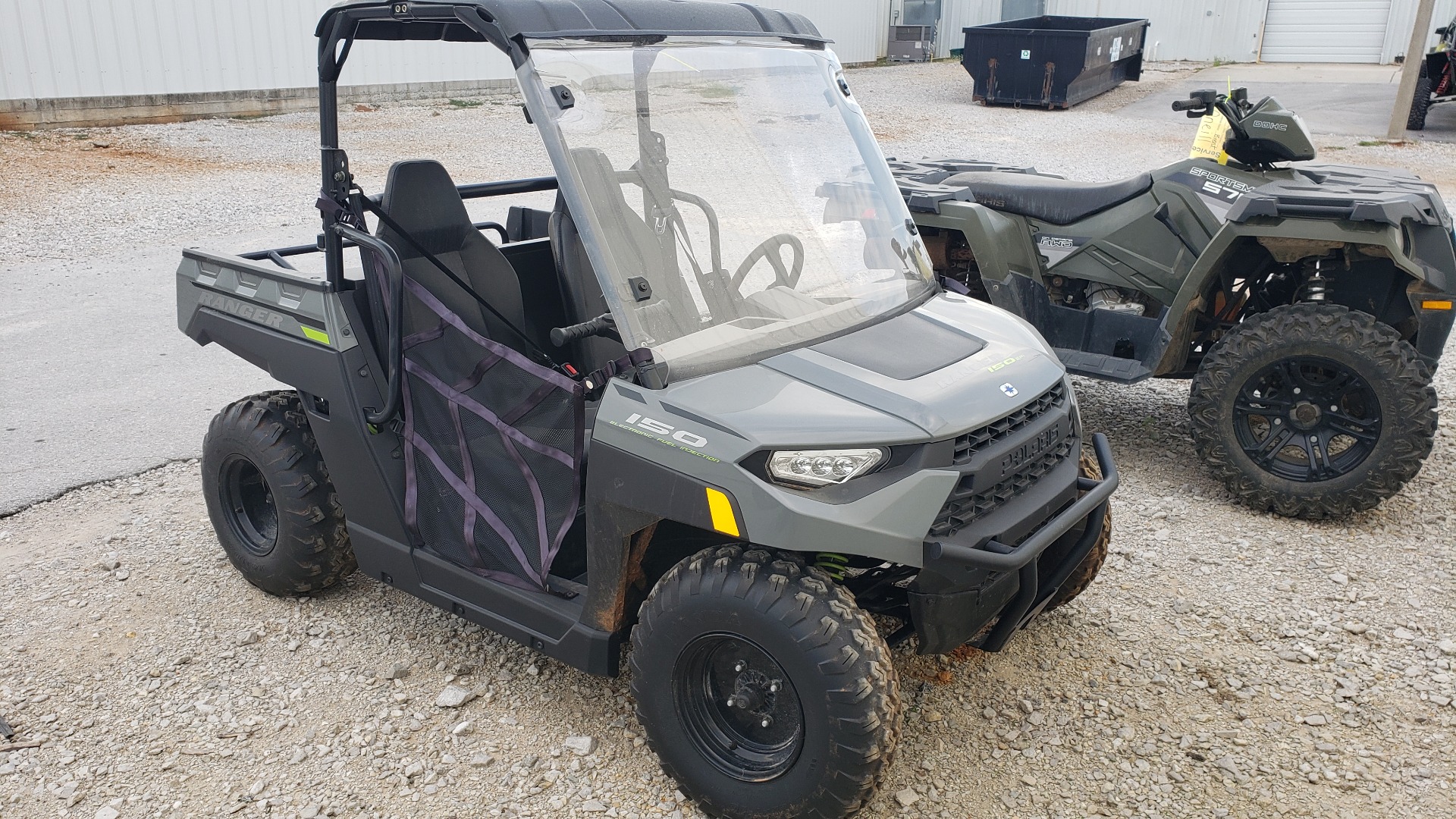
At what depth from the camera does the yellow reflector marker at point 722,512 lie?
105 inches

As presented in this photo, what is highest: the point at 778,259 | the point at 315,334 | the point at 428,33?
the point at 428,33

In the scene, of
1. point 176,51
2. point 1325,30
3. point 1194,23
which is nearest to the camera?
point 176,51

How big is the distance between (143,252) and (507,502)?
779 cm

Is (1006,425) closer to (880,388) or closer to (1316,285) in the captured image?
(880,388)

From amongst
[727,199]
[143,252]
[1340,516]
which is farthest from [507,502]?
[143,252]

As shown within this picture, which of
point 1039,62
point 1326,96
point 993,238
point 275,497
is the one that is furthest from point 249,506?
point 1326,96

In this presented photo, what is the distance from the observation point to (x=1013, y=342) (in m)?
3.27

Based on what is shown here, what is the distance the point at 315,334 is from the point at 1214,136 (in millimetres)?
4224

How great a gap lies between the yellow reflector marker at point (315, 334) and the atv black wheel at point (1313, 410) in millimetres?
3635

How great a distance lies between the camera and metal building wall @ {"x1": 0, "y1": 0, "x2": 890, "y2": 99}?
1373 centimetres

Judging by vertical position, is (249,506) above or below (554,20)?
below

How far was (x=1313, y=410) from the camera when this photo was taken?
4.80 meters

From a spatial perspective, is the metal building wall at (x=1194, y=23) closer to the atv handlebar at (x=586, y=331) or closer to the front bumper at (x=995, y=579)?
the front bumper at (x=995, y=579)

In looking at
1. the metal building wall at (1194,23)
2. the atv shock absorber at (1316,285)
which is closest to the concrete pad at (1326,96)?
the metal building wall at (1194,23)
